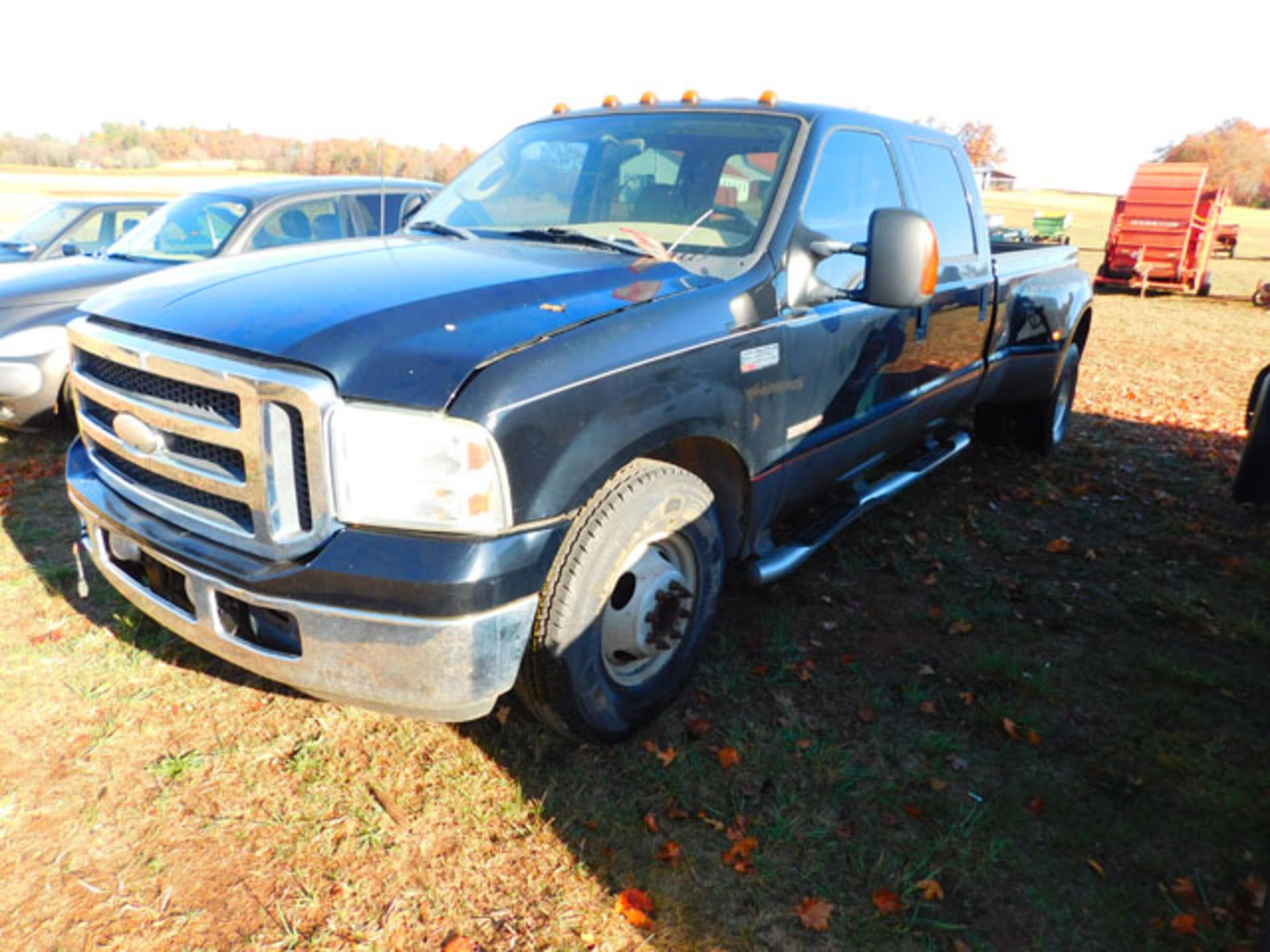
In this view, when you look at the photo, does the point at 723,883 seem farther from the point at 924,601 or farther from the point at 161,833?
the point at 924,601

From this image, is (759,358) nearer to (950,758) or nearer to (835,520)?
(835,520)

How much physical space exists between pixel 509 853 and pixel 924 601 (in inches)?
96.5

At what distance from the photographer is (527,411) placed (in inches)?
84.1

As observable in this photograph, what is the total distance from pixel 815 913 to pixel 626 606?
104 centimetres

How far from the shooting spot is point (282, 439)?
214 cm

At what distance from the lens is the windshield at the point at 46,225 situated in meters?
8.09

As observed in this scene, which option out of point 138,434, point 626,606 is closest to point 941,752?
point 626,606

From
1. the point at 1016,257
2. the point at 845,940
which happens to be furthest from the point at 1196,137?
the point at 845,940

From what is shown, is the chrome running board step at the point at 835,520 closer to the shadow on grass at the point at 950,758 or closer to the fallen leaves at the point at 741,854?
the shadow on grass at the point at 950,758

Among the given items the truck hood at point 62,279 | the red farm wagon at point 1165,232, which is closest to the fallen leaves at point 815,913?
→ the truck hood at point 62,279

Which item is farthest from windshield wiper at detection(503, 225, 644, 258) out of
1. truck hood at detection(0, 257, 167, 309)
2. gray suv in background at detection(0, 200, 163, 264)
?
gray suv in background at detection(0, 200, 163, 264)

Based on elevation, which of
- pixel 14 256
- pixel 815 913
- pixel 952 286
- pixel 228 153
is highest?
pixel 228 153

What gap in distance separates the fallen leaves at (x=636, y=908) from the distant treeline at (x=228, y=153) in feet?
10.4

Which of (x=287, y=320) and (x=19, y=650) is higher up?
(x=287, y=320)
